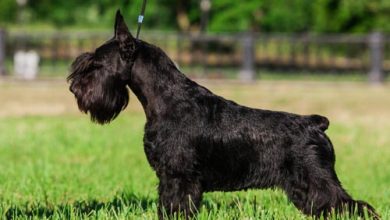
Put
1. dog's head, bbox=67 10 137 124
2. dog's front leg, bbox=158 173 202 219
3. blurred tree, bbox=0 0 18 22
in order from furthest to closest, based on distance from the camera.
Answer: blurred tree, bbox=0 0 18 22
dog's head, bbox=67 10 137 124
dog's front leg, bbox=158 173 202 219

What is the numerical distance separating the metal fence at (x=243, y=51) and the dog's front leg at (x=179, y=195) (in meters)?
24.9

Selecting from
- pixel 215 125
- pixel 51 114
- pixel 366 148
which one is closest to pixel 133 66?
pixel 215 125

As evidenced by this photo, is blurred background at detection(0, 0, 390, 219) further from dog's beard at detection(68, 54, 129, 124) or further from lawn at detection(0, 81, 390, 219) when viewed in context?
dog's beard at detection(68, 54, 129, 124)

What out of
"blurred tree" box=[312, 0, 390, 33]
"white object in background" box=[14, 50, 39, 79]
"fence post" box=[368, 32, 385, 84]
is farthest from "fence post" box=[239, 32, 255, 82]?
"white object in background" box=[14, 50, 39, 79]

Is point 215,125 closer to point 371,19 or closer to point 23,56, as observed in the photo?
point 23,56

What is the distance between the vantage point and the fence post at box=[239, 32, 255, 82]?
31.7 meters

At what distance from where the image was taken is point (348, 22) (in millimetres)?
40000

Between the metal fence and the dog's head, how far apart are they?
24598mm

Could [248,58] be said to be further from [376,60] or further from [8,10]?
[8,10]

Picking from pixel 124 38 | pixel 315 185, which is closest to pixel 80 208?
pixel 124 38

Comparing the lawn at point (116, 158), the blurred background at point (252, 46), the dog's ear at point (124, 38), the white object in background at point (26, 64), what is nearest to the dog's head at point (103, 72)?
the dog's ear at point (124, 38)

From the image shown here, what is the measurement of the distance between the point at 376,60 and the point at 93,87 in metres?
26.4

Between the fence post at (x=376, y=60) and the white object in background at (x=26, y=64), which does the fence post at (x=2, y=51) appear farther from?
the fence post at (x=376, y=60)

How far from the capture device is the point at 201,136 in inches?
257
